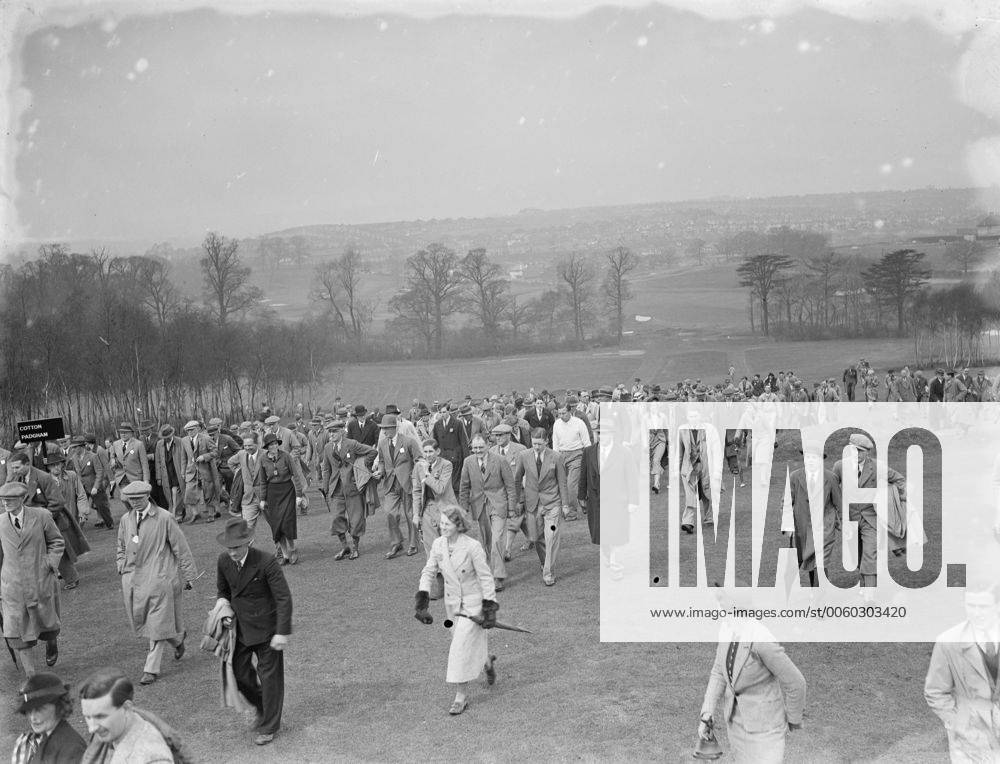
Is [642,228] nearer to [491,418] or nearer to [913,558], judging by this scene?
[491,418]

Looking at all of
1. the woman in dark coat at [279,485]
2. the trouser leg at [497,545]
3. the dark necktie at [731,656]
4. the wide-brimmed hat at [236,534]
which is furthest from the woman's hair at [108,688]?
the woman in dark coat at [279,485]

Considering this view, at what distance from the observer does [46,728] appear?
4.11 meters

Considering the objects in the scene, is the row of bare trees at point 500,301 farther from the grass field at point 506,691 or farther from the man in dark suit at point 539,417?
the grass field at point 506,691

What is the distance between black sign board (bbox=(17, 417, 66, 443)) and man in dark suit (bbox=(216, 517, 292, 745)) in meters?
8.69

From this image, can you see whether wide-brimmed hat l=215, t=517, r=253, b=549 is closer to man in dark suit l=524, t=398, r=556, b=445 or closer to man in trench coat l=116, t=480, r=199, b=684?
man in trench coat l=116, t=480, r=199, b=684

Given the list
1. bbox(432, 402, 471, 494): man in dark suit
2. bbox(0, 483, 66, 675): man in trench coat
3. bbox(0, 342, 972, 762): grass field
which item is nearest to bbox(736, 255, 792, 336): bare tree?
bbox(432, 402, 471, 494): man in dark suit

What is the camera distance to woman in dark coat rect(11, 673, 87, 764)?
4.07 meters

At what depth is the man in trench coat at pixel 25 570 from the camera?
785 centimetres

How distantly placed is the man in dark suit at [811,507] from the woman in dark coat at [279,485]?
6.27 m

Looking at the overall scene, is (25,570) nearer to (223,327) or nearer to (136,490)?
(136,490)

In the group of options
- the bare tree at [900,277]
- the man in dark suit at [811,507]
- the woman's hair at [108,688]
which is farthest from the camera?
the bare tree at [900,277]

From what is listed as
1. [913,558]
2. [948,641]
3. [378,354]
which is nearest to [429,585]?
[948,641]

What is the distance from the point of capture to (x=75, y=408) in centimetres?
2727

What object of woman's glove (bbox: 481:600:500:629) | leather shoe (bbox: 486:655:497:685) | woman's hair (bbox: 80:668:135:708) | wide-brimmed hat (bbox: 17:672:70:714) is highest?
woman's hair (bbox: 80:668:135:708)
